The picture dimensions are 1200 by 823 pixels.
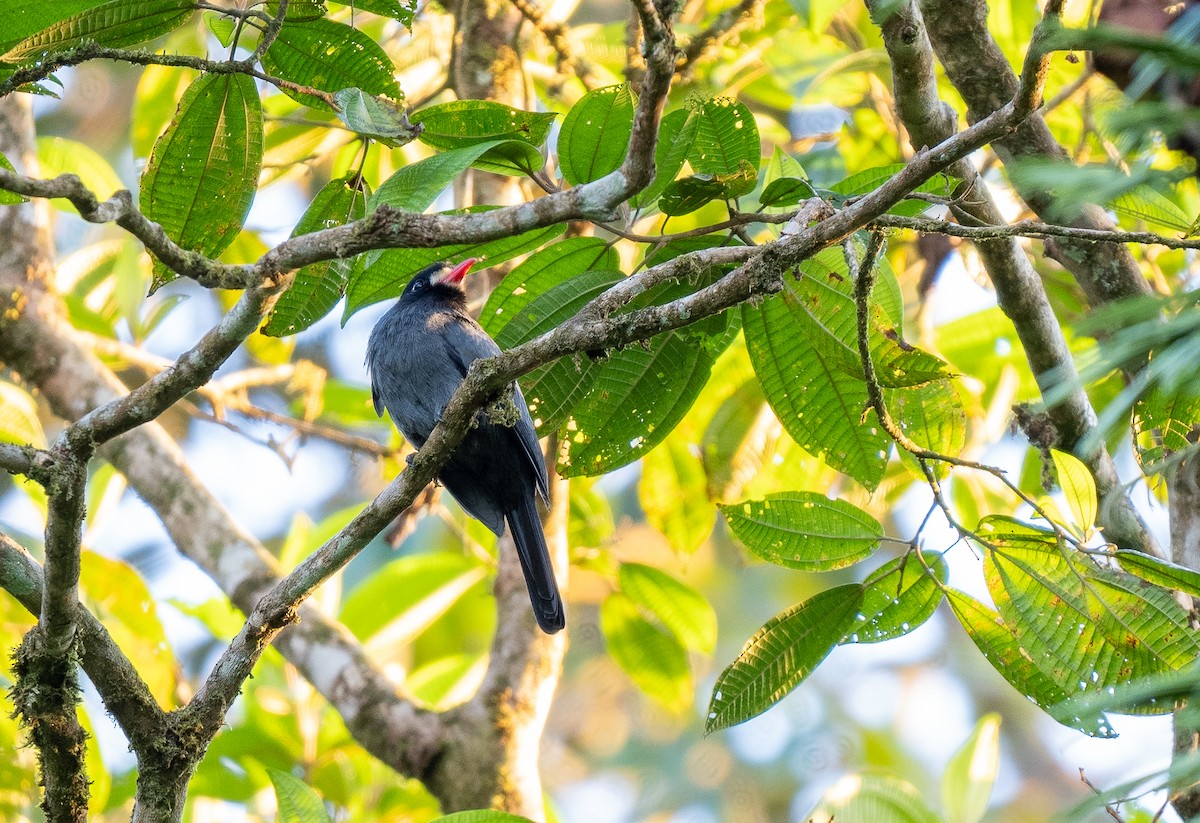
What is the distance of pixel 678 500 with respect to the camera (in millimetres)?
4633

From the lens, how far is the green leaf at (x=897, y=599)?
8.89 ft

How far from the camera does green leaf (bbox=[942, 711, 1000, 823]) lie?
12.6 ft

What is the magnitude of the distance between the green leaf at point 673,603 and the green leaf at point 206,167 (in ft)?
8.66

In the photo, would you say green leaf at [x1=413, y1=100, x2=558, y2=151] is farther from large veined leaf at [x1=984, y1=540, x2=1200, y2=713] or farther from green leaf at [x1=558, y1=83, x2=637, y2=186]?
large veined leaf at [x1=984, y1=540, x2=1200, y2=713]

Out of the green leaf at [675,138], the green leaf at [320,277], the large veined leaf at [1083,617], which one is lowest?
the large veined leaf at [1083,617]

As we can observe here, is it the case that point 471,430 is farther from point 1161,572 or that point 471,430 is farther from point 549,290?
point 1161,572

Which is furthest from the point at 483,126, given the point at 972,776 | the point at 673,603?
the point at 972,776

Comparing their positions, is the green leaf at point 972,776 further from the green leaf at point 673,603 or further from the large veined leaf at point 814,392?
the large veined leaf at point 814,392

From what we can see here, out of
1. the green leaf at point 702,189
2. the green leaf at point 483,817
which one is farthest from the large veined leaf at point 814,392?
the green leaf at point 483,817

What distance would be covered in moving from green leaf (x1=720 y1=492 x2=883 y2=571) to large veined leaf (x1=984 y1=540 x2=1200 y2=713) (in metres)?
0.32

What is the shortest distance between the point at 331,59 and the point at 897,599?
1976mm

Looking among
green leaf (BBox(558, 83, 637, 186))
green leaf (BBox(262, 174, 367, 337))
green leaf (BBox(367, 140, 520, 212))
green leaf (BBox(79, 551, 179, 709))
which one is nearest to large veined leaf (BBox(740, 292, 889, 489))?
green leaf (BBox(558, 83, 637, 186))

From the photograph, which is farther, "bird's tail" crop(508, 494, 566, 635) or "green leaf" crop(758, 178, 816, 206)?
"bird's tail" crop(508, 494, 566, 635)

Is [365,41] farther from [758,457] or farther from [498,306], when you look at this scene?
[758,457]
